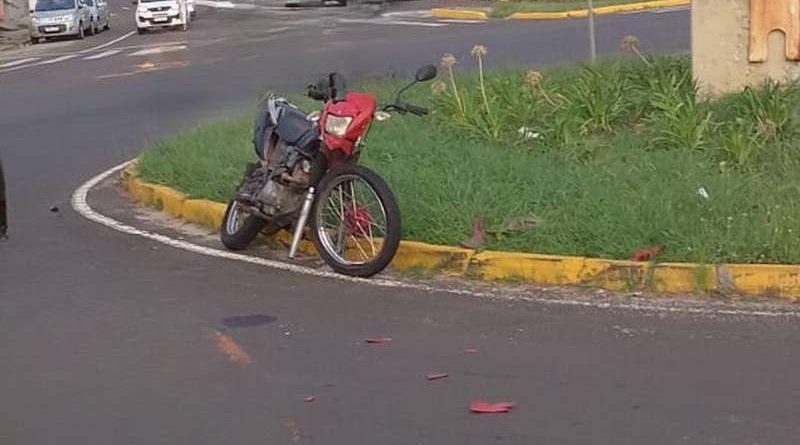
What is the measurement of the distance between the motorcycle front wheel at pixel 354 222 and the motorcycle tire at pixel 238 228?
0.62 m

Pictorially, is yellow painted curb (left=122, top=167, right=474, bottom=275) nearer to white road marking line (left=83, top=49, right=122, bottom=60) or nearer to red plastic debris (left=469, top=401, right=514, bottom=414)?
red plastic debris (left=469, top=401, right=514, bottom=414)

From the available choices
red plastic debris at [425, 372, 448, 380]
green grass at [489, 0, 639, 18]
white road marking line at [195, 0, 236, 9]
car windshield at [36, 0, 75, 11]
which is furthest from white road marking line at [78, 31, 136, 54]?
red plastic debris at [425, 372, 448, 380]

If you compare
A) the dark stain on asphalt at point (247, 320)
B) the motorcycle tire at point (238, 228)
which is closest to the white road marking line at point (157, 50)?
the motorcycle tire at point (238, 228)

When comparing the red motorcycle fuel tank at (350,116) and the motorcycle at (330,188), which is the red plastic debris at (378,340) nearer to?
the motorcycle at (330,188)

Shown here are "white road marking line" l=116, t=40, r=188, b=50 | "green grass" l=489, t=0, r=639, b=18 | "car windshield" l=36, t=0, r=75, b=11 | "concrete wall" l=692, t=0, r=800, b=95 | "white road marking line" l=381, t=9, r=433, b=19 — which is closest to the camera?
"concrete wall" l=692, t=0, r=800, b=95

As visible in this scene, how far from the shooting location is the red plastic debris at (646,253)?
27.1 ft

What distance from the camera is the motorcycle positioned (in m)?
8.71

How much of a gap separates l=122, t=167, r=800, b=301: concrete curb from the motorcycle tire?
0.46 meters

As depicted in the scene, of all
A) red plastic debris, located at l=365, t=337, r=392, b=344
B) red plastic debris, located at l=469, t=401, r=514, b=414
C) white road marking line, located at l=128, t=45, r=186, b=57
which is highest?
white road marking line, located at l=128, t=45, r=186, b=57

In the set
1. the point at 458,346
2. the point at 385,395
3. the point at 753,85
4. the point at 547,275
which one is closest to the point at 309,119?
the point at 547,275

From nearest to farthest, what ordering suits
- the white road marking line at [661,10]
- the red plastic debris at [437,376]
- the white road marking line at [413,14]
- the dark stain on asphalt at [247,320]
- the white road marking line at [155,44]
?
the red plastic debris at [437,376]
the dark stain on asphalt at [247,320]
the white road marking line at [661,10]
the white road marking line at [155,44]
the white road marking line at [413,14]

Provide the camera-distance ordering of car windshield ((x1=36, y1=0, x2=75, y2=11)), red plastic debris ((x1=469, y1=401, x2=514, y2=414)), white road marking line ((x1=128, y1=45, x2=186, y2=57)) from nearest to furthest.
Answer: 1. red plastic debris ((x1=469, y1=401, x2=514, y2=414))
2. white road marking line ((x1=128, y1=45, x2=186, y2=57))
3. car windshield ((x1=36, y1=0, x2=75, y2=11))

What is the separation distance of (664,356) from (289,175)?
3.28 m

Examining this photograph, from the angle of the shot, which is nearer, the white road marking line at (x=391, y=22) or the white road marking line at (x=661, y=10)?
the white road marking line at (x=661, y=10)
